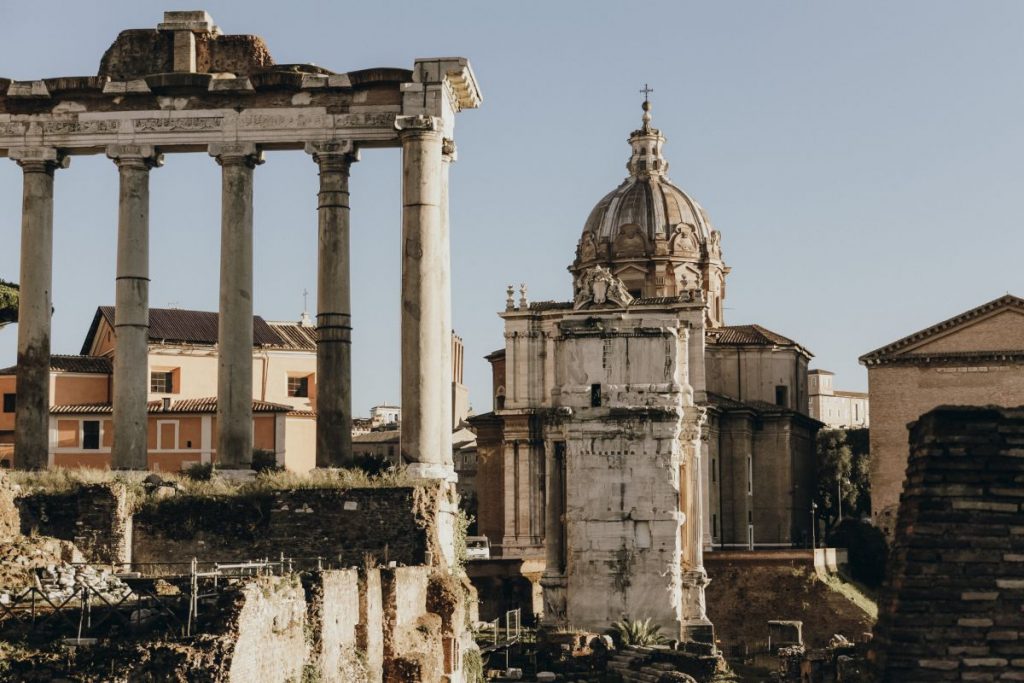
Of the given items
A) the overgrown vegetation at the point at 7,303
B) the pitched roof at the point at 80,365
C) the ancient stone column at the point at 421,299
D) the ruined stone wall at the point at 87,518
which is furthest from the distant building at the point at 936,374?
the ruined stone wall at the point at 87,518

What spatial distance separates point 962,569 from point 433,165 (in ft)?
63.2

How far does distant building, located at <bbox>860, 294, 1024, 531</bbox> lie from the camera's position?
70.6 meters

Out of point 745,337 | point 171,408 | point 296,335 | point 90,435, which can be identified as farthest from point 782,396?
point 90,435

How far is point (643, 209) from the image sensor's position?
83.4m

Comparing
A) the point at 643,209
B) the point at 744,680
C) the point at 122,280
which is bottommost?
the point at 744,680

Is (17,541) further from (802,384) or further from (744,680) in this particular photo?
(802,384)

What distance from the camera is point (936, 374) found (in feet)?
235

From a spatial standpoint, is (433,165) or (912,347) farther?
(912,347)

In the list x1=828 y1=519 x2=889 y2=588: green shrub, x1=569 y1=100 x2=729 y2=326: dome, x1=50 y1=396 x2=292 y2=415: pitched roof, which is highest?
x1=569 y1=100 x2=729 y2=326: dome

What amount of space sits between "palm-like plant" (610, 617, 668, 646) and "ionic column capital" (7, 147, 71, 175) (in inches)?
965

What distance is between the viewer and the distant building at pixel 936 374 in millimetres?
70625

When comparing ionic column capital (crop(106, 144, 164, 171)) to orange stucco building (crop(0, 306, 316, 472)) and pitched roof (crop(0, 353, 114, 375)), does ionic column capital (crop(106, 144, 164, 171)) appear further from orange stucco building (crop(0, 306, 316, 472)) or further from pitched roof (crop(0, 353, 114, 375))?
pitched roof (crop(0, 353, 114, 375))

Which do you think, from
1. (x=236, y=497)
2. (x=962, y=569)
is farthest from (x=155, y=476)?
(x=962, y=569)

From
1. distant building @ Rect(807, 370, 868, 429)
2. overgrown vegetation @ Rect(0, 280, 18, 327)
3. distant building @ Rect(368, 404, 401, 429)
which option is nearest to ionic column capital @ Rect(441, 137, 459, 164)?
overgrown vegetation @ Rect(0, 280, 18, 327)
